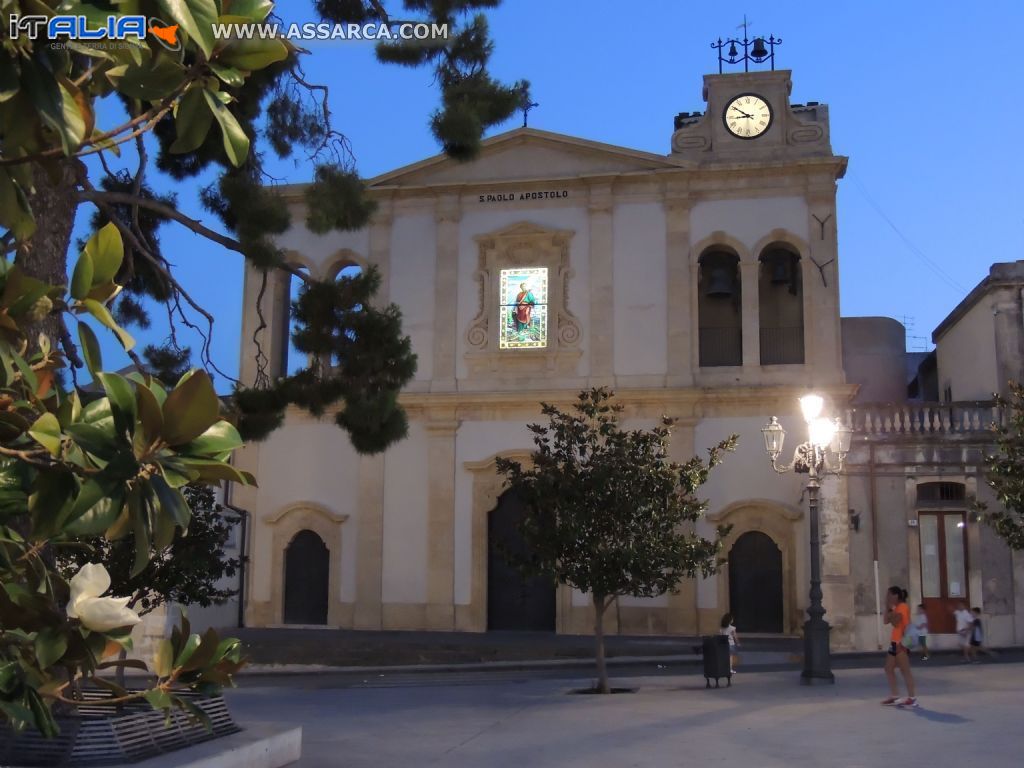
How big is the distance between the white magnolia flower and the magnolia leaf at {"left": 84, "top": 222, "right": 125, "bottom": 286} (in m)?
0.66

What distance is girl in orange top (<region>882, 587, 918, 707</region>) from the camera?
38.4 ft

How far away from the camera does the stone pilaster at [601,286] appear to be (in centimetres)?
2389

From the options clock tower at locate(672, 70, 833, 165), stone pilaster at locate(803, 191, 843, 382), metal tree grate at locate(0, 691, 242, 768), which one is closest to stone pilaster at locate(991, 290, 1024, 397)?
stone pilaster at locate(803, 191, 843, 382)

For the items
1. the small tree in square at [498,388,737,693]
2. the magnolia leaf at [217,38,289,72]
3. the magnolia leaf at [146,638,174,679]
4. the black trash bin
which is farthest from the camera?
the black trash bin

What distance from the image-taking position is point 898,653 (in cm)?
1176

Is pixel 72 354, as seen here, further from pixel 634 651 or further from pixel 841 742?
pixel 634 651

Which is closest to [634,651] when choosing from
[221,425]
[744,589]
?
[744,589]

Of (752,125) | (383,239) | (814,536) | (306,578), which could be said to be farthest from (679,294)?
(306,578)

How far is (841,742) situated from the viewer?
9.42m

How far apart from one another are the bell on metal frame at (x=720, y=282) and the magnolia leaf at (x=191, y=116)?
21947 mm

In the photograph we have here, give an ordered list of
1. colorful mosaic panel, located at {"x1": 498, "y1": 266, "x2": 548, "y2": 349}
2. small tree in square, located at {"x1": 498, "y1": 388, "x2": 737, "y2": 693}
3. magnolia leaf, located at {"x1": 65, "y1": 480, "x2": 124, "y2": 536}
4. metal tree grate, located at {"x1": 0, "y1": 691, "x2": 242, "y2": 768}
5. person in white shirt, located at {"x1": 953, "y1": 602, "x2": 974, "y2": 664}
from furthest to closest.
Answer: colorful mosaic panel, located at {"x1": 498, "y1": 266, "x2": 548, "y2": 349}, person in white shirt, located at {"x1": 953, "y1": 602, "x2": 974, "y2": 664}, small tree in square, located at {"x1": 498, "y1": 388, "x2": 737, "y2": 693}, metal tree grate, located at {"x1": 0, "y1": 691, "x2": 242, "y2": 768}, magnolia leaf, located at {"x1": 65, "y1": 480, "x2": 124, "y2": 536}

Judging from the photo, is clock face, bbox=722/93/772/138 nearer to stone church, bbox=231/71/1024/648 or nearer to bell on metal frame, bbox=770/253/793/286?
stone church, bbox=231/71/1024/648

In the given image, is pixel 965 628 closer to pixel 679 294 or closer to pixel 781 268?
pixel 781 268

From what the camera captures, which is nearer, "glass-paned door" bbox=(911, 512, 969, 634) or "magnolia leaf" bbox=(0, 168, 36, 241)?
"magnolia leaf" bbox=(0, 168, 36, 241)
